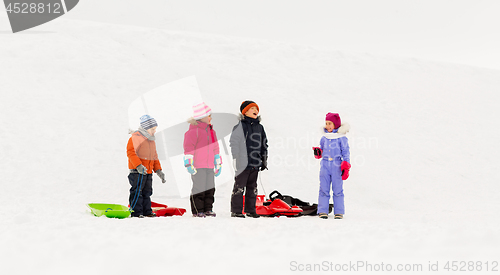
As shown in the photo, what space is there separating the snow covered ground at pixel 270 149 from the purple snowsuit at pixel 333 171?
34cm

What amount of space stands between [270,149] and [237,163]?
4.64 meters

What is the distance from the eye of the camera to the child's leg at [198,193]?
19.0 feet

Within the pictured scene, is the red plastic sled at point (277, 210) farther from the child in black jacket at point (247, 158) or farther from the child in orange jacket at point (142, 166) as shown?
the child in orange jacket at point (142, 166)

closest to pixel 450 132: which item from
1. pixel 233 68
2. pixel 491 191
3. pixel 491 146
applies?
pixel 491 146

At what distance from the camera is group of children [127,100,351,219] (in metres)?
5.78

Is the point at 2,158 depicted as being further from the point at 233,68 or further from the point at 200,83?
the point at 233,68

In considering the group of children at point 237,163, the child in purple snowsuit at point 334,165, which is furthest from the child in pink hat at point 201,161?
the child in purple snowsuit at point 334,165

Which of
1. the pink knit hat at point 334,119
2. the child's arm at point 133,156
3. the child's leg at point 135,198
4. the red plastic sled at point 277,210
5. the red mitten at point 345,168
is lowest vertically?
the red plastic sled at point 277,210

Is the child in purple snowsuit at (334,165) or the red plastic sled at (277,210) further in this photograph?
the red plastic sled at (277,210)

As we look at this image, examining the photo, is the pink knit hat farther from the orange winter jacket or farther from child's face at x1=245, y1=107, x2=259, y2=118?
the orange winter jacket

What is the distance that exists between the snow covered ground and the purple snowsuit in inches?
13.4

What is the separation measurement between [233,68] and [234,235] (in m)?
14.7

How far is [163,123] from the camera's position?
35.4 feet

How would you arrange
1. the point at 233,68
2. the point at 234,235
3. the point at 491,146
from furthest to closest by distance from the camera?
the point at 233,68 < the point at 491,146 < the point at 234,235
